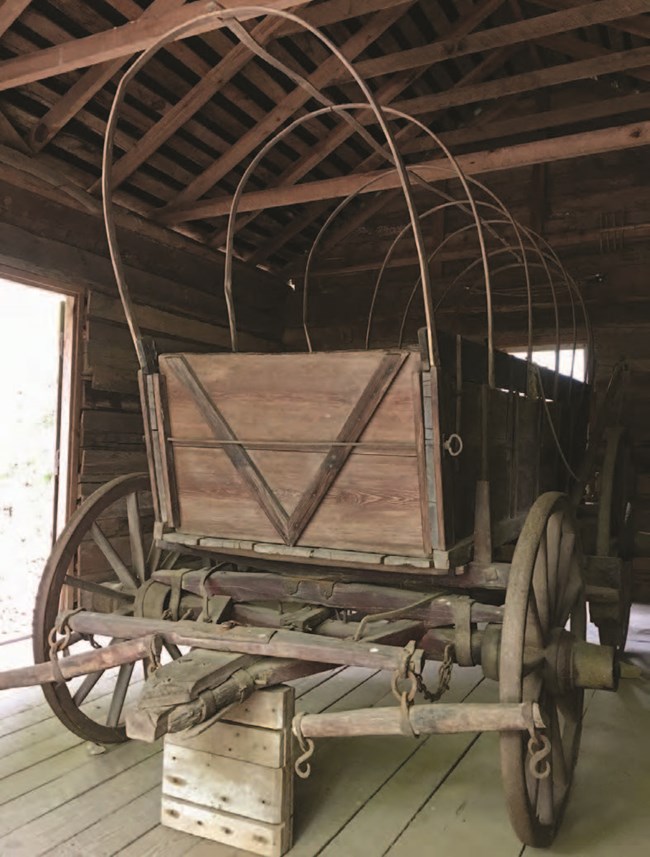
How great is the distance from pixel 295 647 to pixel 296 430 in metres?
0.69

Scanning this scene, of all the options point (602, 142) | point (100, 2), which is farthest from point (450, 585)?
point (100, 2)

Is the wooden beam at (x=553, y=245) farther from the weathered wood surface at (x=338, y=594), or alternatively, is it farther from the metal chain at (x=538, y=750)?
the metal chain at (x=538, y=750)

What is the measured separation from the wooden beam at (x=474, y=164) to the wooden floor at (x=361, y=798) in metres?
2.60

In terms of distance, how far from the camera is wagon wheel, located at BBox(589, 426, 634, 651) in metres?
3.34

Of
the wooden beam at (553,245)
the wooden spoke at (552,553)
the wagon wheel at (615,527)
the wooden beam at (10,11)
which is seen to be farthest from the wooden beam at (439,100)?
the wooden spoke at (552,553)

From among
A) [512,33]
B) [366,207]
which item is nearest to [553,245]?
[366,207]

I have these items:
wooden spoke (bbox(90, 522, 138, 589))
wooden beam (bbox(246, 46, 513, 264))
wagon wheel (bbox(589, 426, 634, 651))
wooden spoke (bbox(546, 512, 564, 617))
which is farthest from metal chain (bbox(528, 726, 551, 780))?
wooden beam (bbox(246, 46, 513, 264))

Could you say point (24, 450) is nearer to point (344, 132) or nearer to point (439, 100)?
point (344, 132)

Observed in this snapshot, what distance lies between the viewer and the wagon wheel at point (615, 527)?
3.34 meters

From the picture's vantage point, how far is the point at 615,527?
3920 millimetres

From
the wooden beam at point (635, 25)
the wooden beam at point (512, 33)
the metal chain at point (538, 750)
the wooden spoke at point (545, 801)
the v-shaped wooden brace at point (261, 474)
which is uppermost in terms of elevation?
the wooden beam at point (635, 25)

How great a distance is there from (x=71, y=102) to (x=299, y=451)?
301cm

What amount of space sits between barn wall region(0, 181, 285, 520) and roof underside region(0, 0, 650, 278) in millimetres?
294

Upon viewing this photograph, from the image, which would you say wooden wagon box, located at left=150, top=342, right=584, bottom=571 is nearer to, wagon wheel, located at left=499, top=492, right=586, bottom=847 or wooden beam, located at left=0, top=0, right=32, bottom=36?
wagon wheel, located at left=499, top=492, right=586, bottom=847
